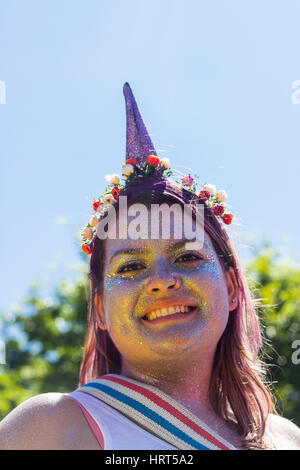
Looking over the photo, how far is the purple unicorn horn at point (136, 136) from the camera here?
3.48m

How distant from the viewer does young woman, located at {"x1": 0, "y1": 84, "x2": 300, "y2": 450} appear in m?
2.34

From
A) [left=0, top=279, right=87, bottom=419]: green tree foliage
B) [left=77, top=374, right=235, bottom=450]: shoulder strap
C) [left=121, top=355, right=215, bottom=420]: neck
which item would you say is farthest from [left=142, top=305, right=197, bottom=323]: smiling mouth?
[left=0, top=279, right=87, bottom=419]: green tree foliage

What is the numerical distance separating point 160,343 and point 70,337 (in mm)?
12069

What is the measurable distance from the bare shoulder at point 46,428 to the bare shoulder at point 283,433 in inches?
42.0

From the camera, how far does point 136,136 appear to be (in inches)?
139

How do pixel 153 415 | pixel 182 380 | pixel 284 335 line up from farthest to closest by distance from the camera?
1. pixel 284 335
2. pixel 182 380
3. pixel 153 415

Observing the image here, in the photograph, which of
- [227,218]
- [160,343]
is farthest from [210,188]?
[160,343]

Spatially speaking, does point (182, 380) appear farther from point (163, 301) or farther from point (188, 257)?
point (188, 257)

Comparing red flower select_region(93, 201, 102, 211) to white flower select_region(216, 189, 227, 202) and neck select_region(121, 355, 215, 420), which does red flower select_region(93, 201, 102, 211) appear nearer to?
white flower select_region(216, 189, 227, 202)

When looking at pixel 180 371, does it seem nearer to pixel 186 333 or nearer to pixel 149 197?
pixel 186 333

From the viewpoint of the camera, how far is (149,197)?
10.1ft

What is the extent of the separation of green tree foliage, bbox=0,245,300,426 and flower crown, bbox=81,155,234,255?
7312 millimetres

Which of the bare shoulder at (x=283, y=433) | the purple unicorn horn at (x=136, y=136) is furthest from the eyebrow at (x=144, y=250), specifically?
the bare shoulder at (x=283, y=433)
